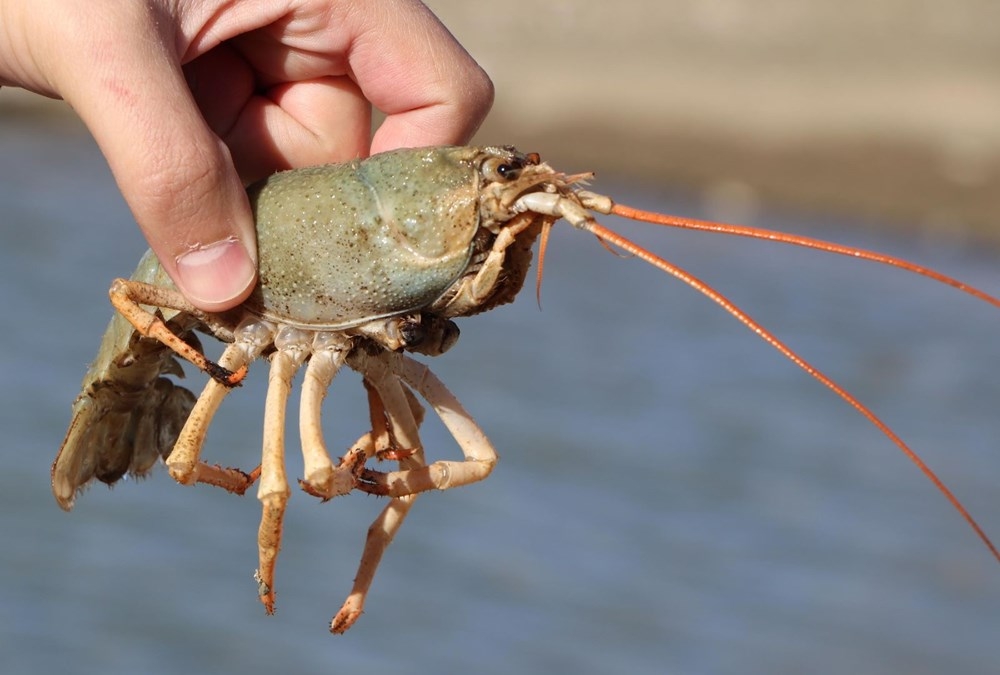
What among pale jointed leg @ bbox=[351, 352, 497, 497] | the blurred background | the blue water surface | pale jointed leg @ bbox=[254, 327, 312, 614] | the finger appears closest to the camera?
pale jointed leg @ bbox=[254, 327, 312, 614]

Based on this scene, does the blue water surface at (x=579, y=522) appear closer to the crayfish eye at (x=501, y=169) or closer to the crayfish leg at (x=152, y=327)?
the crayfish leg at (x=152, y=327)

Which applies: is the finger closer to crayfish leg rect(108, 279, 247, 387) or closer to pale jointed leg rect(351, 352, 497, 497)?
pale jointed leg rect(351, 352, 497, 497)

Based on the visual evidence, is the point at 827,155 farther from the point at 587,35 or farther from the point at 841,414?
the point at 841,414

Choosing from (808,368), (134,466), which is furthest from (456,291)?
(134,466)

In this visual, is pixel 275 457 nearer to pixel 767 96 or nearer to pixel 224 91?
pixel 224 91

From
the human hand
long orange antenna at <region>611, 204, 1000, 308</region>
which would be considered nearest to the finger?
the human hand

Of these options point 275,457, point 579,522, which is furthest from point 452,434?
point 579,522

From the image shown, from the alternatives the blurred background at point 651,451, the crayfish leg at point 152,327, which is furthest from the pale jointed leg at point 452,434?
the blurred background at point 651,451
